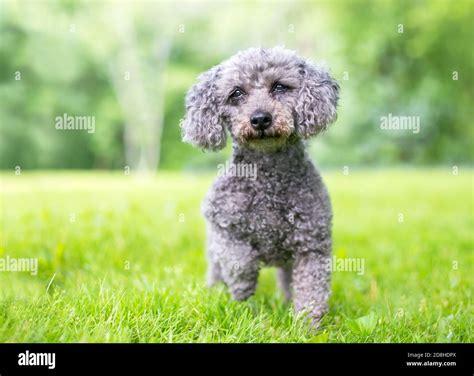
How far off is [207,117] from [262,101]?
43 centimetres

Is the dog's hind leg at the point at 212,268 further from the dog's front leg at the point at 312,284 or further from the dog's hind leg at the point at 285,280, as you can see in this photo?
the dog's front leg at the point at 312,284

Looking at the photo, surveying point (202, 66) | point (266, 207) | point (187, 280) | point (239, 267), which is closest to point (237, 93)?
point (266, 207)

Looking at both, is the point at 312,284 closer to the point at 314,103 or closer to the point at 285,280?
the point at 285,280

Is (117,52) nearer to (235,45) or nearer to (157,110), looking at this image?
(157,110)

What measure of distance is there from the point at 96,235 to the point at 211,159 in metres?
18.2

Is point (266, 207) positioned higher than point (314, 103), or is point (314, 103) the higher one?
point (314, 103)

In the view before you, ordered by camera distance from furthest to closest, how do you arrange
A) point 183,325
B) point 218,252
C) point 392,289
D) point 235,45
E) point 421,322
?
point 235,45 → point 392,289 → point 218,252 → point 421,322 → point 183,325

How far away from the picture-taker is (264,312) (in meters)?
3.69

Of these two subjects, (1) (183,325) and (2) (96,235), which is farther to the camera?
(2) (96,235)

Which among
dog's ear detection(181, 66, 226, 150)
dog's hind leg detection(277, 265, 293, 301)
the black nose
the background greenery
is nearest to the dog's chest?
dog's ear detection(181, 66, 226, 150)

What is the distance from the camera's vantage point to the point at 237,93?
12.0 feet

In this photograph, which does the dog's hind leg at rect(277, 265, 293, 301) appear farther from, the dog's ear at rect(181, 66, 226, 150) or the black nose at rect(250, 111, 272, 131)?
the black nose at rect(250, 111, 272, 131)

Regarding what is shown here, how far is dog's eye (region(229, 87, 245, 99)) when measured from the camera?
3.63m

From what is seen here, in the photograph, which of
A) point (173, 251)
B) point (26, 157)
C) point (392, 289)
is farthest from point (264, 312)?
point (26, 157)
